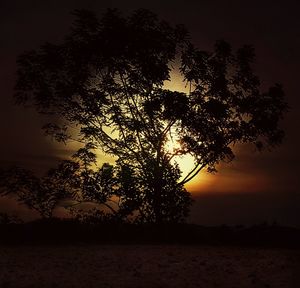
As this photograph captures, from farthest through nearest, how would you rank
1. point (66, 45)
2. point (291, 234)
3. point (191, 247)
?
1. point (66, 45)
2. point (291, 234)
3. point (191, 247)

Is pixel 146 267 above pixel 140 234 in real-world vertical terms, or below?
below

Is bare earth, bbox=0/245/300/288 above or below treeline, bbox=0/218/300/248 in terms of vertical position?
below

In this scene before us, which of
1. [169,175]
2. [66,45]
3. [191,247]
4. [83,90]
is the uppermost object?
[66,45]

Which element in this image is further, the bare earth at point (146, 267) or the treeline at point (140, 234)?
the treeline at point (140, 234)

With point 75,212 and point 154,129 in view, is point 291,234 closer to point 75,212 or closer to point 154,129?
point 154,129

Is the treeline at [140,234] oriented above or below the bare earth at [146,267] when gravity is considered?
above

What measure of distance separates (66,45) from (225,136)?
789 cm

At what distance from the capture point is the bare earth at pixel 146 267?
12.6 m

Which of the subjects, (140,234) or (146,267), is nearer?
(146,267)

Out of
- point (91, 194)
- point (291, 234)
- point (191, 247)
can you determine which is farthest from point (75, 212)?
point (291, 234)

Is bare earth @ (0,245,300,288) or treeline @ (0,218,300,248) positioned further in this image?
treeline @ (0,218,300,248)

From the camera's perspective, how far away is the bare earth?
41.4 ft

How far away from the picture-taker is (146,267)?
14.3 m

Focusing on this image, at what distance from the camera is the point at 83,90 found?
928 inches
